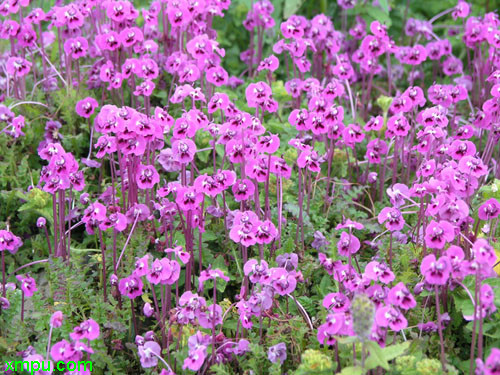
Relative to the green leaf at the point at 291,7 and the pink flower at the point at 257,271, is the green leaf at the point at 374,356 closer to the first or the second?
the pink flower at the point at 257,271

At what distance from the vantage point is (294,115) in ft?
12.5

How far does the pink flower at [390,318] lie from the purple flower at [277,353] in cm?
50

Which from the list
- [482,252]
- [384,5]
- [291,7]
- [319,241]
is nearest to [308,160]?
[319,241]

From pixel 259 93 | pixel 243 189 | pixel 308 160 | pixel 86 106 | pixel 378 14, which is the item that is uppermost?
pixel 378 14

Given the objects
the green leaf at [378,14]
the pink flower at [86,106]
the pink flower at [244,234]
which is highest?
the green leaf at [378,14]

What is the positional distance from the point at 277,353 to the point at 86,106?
2144 millimetres

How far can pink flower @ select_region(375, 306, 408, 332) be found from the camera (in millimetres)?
2766

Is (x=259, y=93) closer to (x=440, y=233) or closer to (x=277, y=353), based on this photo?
(x=440, y=233)

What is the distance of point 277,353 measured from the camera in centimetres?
305

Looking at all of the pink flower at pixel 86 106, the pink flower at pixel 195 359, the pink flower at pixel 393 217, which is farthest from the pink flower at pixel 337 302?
the pink flower at pixel 86 106

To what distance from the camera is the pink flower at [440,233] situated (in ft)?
9.66

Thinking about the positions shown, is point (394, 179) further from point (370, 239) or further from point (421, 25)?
point (421, 25)

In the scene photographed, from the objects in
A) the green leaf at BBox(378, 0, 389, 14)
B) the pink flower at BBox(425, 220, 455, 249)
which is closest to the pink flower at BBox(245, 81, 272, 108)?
the pink flower at BBox(425, 220, 455, 249)

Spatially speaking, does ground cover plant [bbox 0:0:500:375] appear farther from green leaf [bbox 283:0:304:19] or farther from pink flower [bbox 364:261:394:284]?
green leaf [bbox 283:0:304:19]
